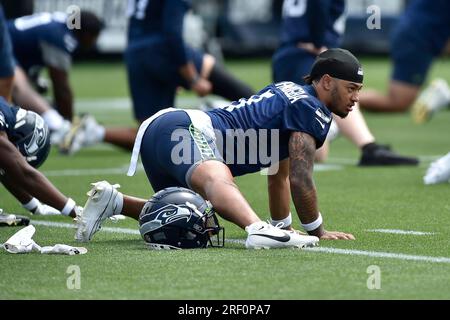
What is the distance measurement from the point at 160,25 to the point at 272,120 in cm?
500

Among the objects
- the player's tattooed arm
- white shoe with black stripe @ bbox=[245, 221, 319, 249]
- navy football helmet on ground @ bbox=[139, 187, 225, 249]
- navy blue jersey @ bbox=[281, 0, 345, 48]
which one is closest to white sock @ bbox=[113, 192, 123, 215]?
navy football helmet on ground @ bbox=[139, 187, 225, 249]

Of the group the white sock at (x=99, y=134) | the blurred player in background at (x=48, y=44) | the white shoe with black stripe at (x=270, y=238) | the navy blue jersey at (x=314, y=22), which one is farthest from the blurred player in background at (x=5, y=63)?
the white shoe with black stripe at (x=270, y=238)

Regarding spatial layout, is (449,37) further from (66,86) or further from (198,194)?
(198,194)

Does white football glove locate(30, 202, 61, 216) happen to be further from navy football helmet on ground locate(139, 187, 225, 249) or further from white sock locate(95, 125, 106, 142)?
white sock locate(95, 125, 106, 142)

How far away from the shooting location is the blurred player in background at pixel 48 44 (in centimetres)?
1322

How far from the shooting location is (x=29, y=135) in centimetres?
812

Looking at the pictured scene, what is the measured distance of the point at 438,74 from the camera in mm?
23875

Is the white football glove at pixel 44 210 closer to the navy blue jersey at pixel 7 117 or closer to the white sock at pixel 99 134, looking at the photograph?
the navy blue jersey at pixel 7 117

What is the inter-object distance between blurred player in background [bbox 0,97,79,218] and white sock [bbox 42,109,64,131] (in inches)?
188

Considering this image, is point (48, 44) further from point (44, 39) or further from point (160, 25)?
point (160, 25)

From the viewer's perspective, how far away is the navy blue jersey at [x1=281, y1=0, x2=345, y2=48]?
1141 cm

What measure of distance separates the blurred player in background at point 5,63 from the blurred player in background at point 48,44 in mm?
2259

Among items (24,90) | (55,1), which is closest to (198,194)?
(24,90)

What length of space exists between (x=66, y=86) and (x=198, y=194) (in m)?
6.90
